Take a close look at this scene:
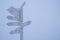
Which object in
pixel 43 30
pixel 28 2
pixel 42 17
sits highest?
pixel 28 2

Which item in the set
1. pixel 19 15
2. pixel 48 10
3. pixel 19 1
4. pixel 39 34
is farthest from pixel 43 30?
pixel 19 1

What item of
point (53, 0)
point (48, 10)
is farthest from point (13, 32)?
point (53, 0)

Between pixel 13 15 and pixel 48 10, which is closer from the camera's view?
pixel 13 15

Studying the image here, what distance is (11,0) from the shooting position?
40.1 inches

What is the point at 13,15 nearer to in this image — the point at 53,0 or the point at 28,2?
the point at 28,2

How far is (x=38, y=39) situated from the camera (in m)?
1.12

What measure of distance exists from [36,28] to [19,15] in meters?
0.32

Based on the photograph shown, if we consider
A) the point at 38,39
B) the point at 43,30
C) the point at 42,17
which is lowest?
the point at 38,39

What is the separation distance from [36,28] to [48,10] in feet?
1.09

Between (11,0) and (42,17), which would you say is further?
(42,17)

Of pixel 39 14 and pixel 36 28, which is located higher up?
pixel 39 14

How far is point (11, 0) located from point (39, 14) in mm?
450

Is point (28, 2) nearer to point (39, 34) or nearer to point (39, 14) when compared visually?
point (39, 14)

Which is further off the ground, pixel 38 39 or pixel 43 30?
pixel 43 30
